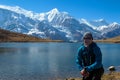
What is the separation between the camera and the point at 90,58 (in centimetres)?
1253

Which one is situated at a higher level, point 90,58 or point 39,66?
point 90,58

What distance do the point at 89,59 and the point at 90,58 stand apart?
0.06 meters

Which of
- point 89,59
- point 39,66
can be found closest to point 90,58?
point 89,59

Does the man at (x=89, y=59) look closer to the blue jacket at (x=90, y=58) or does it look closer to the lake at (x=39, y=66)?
the blue jacket at (x=90, y=58)

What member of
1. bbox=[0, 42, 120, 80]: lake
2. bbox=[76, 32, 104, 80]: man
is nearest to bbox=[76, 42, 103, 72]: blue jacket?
bbox=[76, 32, 104, 80]: man

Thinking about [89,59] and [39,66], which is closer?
[89,59]

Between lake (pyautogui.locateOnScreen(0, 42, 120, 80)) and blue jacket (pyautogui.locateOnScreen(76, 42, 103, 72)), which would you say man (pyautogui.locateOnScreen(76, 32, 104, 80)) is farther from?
lake (pyautogui.locateOnScreen(0, 42, 120, 80))

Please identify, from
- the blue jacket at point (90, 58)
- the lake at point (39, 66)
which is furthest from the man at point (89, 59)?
the lake at point (39, 66)

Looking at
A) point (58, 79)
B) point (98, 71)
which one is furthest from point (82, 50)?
point (58, 79)

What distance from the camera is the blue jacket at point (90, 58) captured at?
12.3 meters

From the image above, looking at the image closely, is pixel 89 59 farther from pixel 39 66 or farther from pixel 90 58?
pixel 39 66

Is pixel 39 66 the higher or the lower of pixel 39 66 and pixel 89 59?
the lower

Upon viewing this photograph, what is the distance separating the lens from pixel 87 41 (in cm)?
1230

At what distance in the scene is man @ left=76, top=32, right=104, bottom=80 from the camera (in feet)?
40.4
